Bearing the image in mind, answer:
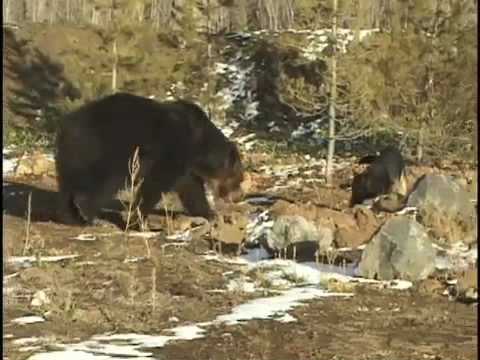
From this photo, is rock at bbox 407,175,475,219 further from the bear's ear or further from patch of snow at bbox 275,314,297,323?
patch of snow at bbox 275,314,297,323

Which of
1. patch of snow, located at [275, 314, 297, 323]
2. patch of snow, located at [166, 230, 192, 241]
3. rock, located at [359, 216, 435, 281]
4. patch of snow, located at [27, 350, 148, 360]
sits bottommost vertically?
patch of snow, located at [166, 230, 192, 241]

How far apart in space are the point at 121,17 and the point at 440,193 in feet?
45.3

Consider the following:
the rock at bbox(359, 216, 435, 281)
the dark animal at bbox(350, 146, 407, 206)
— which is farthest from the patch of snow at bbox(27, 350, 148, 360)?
the dark animal at bbox(350, 146, 407, 206)

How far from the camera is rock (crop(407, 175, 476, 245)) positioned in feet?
30.8

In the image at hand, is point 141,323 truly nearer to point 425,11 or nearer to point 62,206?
point 62,206

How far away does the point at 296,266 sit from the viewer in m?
7.72

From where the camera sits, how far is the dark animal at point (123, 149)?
1026 cm

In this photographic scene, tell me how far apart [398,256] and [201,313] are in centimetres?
194

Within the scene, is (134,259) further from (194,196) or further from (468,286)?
(194,196)

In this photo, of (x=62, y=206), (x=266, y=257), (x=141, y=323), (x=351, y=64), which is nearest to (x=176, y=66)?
(x=351, y=64)

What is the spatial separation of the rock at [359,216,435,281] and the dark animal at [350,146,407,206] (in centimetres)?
557

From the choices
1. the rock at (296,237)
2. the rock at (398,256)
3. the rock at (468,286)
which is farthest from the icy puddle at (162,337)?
the rock at (296,237)

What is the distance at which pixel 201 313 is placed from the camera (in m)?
6.05

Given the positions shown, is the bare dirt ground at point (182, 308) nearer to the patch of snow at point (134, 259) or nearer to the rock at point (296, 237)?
the patch of snow at point (134, 259)
